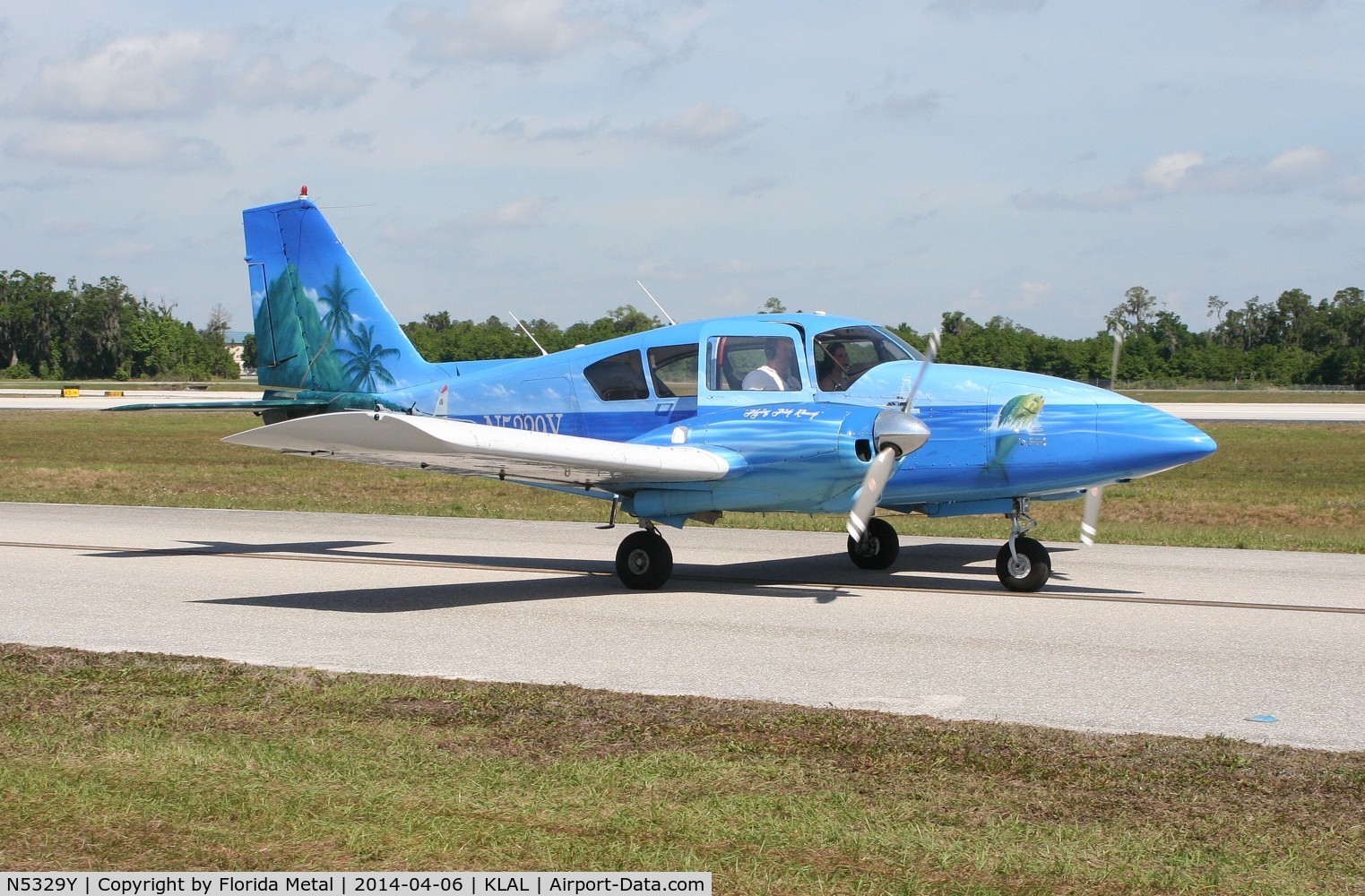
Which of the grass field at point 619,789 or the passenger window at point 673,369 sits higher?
the passenger window at point 673,369

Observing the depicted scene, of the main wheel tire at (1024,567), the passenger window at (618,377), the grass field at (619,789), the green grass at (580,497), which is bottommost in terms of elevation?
the green grass at (580,497)

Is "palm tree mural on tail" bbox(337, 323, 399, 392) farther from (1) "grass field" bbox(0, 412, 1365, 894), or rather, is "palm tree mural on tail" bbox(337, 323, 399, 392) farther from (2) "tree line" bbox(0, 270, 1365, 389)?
(2) "tree line" bbox(0, 270, 1365, 389)

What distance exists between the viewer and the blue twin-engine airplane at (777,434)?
A: 37.2 ft

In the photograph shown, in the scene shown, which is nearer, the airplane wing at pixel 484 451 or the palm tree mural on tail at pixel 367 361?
the airplane wing at pixel 484 451

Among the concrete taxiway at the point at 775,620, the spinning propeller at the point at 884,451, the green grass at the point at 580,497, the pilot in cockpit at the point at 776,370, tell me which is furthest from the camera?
the green grass at the point at 580,497

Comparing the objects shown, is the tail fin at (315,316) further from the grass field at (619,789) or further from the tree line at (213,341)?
the tree line at (213,341)

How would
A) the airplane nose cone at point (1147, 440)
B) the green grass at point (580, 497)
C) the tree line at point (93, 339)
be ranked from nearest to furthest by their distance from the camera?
the airplane nose cone at point (1147, 440) → the green grass at point (580, 497) → the tree line at point (93, 339)

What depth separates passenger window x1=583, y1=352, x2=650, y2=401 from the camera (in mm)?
13367

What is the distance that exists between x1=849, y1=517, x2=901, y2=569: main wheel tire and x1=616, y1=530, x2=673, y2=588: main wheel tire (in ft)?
8.32

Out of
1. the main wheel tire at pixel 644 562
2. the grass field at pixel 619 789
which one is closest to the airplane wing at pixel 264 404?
the main wheel tire at pixel 644 562

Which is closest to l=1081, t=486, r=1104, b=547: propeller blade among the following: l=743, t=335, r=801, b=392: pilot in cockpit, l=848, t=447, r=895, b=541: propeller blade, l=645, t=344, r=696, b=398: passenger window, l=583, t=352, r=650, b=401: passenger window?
l=848, t=447, r=895, b=541: propeller blade

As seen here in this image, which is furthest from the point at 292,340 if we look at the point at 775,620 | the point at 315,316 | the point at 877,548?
the point at 775,620

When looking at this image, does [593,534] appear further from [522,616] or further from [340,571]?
[522,616]

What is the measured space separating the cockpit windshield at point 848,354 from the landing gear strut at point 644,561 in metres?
2.25
